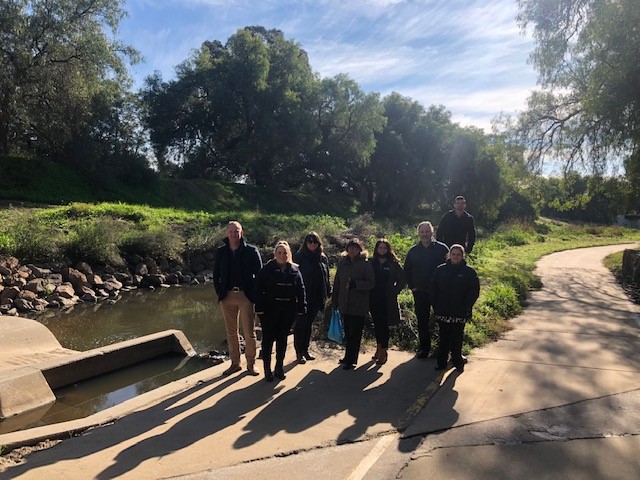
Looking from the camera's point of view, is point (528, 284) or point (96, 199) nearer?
point (528, 284)

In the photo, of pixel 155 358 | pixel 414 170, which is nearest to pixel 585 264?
pixel 155 358

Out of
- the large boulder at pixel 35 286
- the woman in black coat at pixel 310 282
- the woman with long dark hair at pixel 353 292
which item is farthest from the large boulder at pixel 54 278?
the woman with long dark hair at pixel 353 292

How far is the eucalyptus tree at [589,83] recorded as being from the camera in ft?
40.4

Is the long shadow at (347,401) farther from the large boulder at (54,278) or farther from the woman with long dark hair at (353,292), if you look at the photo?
the large boulder at (54,278)

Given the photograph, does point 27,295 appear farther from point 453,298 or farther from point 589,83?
point 589,83

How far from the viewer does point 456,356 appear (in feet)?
20.1

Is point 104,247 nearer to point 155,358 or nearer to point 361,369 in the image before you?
point 155,358

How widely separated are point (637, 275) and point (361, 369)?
10625 millimetres

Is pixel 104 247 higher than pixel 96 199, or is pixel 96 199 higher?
pixel 96 199

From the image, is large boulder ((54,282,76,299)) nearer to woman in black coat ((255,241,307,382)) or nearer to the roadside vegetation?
the roadside vegetation

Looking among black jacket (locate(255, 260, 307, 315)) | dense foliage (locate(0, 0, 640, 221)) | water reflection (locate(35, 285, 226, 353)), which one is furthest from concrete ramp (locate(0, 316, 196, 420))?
dense foliage (locate(0, 0, 640, 221))

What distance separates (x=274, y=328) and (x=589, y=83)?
1310cm

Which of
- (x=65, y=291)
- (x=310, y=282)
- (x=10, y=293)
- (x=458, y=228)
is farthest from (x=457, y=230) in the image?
(x=10, y=293)

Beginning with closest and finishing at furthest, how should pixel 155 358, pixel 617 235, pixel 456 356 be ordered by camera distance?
pixel 456 356
pixel 155 358
pixel 617 235
